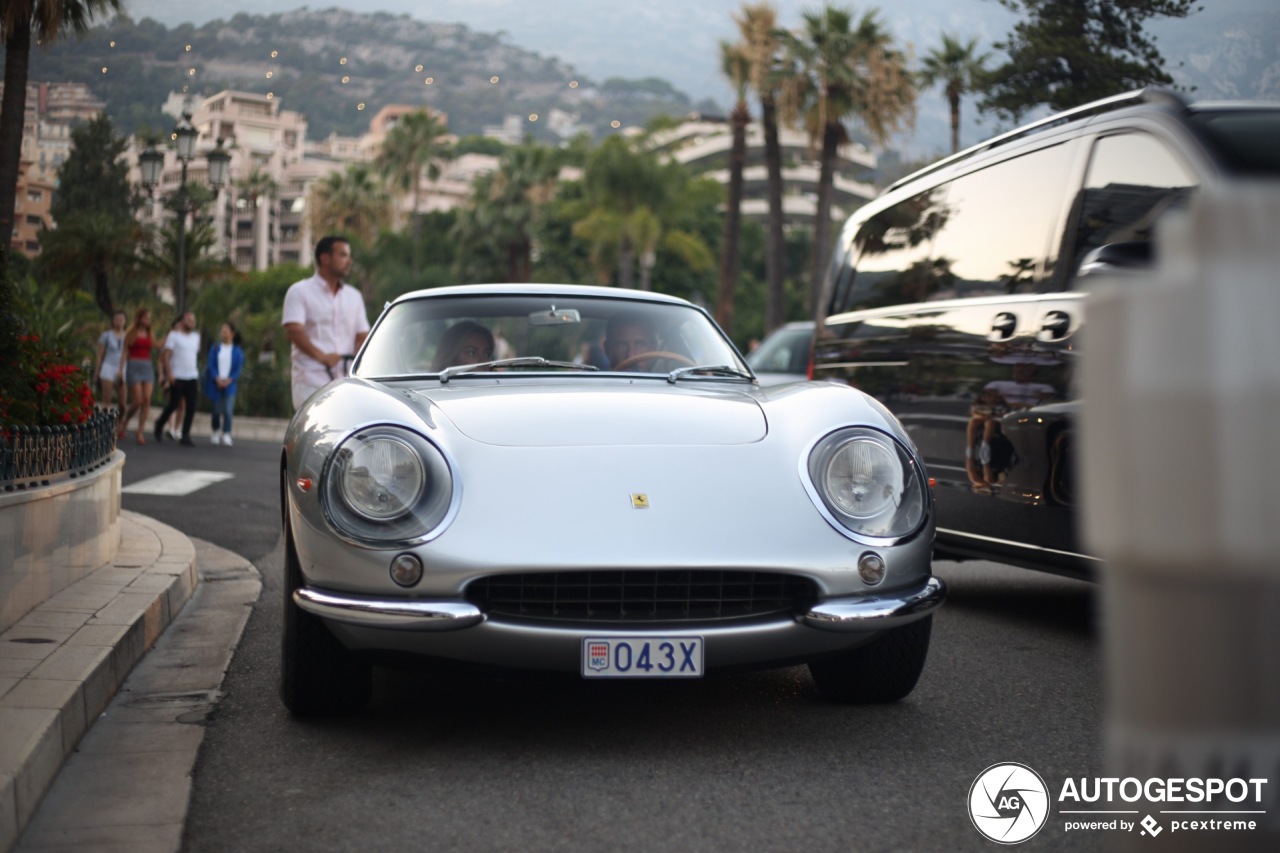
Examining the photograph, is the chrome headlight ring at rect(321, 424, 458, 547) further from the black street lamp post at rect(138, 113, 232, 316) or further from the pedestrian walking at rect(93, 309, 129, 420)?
the black street lamp post at rect(138, 113, 232, 316)

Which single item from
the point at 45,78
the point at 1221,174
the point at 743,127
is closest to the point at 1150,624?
the point at 1221,174

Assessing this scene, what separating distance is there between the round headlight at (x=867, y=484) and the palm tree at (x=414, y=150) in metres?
77.1

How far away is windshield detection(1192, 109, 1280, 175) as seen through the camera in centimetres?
463

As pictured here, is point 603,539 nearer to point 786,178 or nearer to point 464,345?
point 464,345

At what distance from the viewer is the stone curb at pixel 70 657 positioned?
3.31 metres

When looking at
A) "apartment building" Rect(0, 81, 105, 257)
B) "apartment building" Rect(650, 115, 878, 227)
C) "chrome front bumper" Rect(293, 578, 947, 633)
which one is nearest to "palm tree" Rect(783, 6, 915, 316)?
"apartment building" Rect(0, 81, 105, 257)

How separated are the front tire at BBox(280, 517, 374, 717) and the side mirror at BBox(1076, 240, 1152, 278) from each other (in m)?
2.46

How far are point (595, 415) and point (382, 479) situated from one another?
71 centimetres

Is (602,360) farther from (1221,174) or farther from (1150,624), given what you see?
(1150,624)

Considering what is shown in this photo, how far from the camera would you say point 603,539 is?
3732 millimetres

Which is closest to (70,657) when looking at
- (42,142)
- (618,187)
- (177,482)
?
(177,482)

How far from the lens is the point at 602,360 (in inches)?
229

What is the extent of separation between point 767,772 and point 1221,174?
2442mm

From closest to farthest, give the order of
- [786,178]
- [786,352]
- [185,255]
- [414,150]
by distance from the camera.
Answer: [786,352], [185,255], [414,150], [786,178]
